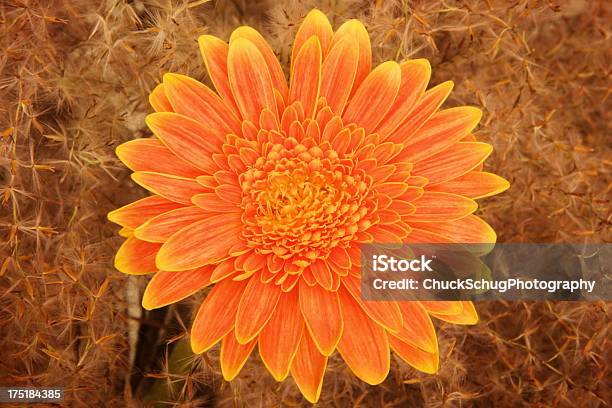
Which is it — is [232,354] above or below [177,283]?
below

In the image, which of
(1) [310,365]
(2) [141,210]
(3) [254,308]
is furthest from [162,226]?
(1) [310,365]

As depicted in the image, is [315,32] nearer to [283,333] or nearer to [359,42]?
[359,42]

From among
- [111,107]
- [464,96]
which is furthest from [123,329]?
[464,96]

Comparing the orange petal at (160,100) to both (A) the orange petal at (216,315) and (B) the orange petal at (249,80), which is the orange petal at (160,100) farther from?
(A) the orange petal at (216,315)

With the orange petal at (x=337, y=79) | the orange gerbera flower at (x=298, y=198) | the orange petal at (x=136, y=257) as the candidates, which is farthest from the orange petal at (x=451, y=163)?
the orange petal at (x=136, y=257)

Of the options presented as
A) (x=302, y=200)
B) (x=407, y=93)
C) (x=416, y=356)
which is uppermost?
(x=407, y=93)

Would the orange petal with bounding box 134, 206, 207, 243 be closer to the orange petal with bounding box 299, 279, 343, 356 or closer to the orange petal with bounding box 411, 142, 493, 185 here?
the orange petal with bounding box 299, 279, 343, 356

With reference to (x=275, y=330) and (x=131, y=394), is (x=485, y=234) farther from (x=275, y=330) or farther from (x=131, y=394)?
(x=131, y=394)
